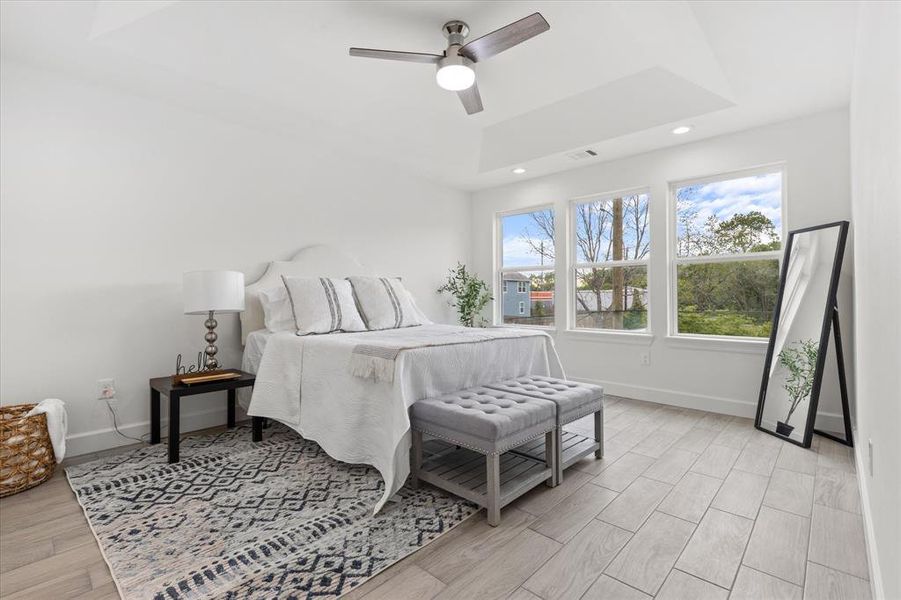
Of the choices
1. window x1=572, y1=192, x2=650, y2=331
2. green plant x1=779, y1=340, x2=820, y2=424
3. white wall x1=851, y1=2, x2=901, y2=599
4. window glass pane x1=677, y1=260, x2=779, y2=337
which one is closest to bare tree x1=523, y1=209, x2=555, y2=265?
window x1=572, y1=192, x2=650, y2=331

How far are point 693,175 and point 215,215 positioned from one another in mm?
4122

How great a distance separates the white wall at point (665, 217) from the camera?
330 centimetres

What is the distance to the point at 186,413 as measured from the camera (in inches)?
131

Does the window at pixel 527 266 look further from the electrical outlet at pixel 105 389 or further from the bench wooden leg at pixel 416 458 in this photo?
the electrical outlet at pixel 105 389

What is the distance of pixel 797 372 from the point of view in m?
3.16

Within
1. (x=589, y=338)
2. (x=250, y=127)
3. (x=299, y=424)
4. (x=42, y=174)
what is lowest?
(x=299, y=424)

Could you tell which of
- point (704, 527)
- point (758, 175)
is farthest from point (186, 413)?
point (758, 175)

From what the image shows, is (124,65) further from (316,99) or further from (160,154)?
(316,99)

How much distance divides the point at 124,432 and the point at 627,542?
3.23m

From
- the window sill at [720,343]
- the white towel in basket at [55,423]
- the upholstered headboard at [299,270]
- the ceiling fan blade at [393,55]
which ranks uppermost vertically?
the ceiling fan blade at [393,55]

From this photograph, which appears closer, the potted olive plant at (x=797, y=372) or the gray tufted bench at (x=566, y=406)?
the gray tufted bench at (x=566, y=406)

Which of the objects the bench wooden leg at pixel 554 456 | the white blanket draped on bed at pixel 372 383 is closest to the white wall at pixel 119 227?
the white blanket draped on bed at pixel 372 383

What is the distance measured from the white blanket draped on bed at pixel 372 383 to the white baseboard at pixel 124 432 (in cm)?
68

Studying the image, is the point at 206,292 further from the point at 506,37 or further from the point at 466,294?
the point at 466,294
